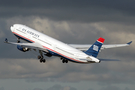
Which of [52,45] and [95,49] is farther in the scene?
[52,45]

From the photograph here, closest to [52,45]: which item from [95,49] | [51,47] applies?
[51,47]

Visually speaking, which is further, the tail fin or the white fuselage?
the white fuselage

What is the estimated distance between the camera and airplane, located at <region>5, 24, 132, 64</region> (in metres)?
93.8

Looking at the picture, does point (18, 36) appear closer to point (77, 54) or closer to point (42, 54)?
point (42, 54)

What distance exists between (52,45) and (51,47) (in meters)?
0.62

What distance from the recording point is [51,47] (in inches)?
4050

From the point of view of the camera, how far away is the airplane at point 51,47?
93.8 meters

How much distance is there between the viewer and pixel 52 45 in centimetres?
10262

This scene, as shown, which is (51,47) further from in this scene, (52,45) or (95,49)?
(95,49)

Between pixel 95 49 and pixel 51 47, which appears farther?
pixel 51 47

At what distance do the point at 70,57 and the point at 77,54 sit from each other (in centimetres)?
227

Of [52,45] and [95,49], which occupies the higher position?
[52,45]

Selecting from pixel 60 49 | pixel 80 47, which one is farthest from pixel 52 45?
pixel 80 47

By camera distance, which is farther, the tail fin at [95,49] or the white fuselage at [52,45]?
the white fuselage at [52,45]
